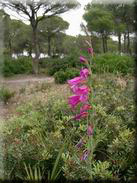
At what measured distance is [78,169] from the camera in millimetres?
563

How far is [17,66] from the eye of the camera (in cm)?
113

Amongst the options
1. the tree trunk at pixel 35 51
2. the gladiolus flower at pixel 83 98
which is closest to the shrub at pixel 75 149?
the gladiolus flower at pixel 83 98

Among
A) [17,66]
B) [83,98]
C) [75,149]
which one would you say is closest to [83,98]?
[83,98]

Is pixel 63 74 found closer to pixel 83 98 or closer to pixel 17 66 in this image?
pixel 17 66

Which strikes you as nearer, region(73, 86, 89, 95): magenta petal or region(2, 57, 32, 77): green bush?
region(73, 86, 89, 95): magenta petal

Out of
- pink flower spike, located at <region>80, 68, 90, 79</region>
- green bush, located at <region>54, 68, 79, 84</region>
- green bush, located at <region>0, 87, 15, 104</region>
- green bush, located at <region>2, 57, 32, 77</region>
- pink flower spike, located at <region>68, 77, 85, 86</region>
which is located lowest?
green bush, located at <region>0, 87, 15, 104</region>

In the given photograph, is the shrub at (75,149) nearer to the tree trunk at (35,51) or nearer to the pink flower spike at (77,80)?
the pink flower spike at (77,80)

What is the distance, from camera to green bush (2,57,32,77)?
1.08 metres

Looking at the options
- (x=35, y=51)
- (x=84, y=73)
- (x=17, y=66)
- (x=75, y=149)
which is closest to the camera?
(x=84, y=73)

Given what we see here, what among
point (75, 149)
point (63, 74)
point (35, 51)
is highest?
point (35, 51)

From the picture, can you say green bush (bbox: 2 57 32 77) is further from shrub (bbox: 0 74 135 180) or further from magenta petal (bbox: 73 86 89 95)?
magenta petal (bbox: 73 86 89 95)

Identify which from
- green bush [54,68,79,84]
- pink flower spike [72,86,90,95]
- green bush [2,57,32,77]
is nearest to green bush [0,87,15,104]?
green bush [2,57,32,77]

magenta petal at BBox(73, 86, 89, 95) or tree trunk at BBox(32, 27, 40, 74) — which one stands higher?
tree trunk at BBox(32, 27, 40, 74)

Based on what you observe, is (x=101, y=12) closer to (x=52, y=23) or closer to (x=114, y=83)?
(x=52, y=23)
